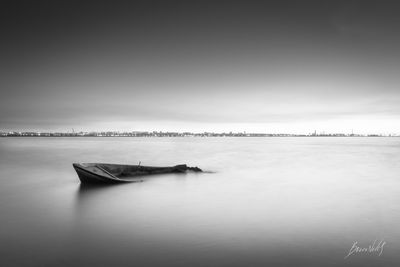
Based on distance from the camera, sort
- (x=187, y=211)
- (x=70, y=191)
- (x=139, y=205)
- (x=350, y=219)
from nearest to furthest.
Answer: (x=350, y=219)
(x=187, y=211)
(x=139, y=205)
(x=70, y=191)

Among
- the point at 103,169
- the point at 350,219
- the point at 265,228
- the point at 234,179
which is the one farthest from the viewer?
the point at 234,179

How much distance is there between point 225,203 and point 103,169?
7.00 meters

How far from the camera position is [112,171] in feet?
55.3

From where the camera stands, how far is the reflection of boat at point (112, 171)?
14258mm

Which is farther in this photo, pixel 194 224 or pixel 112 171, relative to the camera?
pixel 112 171

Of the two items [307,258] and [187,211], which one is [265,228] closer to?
[307,258]

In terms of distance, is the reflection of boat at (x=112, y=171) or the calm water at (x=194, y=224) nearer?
the calm water at (x=194, y=224)

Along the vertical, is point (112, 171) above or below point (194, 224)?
above

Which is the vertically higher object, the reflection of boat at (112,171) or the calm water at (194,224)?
the reflection of boat at (112,171)

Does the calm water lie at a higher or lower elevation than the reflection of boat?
lower

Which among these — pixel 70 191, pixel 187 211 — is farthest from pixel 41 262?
pixel 70 191

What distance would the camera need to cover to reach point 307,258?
6.15m

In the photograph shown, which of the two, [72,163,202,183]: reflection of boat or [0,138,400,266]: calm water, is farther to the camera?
[72,163,202,183]: reflection of boat

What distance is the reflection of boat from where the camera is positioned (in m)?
14.3
